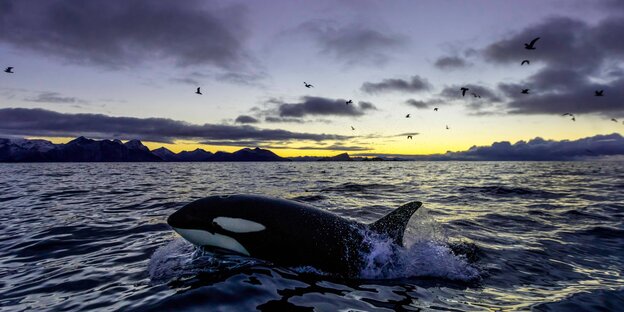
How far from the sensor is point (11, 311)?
230 inches

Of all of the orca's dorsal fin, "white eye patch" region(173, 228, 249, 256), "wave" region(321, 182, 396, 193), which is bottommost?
"wave" region(321, 182, 396, 193)

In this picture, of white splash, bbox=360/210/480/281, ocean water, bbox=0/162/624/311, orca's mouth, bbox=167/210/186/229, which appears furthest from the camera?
white splash, bbox=360/210/480/281

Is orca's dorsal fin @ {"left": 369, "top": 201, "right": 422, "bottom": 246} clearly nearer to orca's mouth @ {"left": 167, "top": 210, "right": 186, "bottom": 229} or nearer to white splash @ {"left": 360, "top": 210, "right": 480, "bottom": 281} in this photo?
white splash @ {"left": 360, "top": 210, "right": 480, "bottom": 281}

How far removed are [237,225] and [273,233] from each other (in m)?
0.74

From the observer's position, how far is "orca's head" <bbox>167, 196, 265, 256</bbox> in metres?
7.35

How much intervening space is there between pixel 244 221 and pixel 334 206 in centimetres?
1100

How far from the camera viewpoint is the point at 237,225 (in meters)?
7.36

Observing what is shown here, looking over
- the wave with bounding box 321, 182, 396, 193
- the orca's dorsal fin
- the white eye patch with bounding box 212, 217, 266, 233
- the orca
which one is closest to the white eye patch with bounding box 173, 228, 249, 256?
the orca

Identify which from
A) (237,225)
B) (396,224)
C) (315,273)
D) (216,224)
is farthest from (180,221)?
(396,224)

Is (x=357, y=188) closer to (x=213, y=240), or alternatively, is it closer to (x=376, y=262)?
(x=376, y=262)

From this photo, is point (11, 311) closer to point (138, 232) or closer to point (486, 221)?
point (138, 232)

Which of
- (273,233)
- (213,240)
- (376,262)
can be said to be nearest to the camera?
(273,233)

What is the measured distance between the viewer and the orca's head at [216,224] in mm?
7352

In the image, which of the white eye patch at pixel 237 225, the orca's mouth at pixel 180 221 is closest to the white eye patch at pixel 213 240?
the orca's mouth at pixel 180 221
